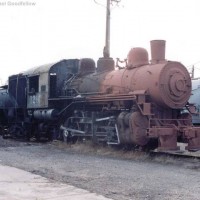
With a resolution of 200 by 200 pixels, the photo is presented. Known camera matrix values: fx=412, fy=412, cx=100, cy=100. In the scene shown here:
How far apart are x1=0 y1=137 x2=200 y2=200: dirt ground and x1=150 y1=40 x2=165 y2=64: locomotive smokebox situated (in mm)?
2987

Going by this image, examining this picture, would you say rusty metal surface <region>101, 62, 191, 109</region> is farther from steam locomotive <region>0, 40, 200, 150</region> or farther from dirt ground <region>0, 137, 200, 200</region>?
dirt ground <region>0, 137, 200, 200</region>

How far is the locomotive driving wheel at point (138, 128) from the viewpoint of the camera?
38.7 ft

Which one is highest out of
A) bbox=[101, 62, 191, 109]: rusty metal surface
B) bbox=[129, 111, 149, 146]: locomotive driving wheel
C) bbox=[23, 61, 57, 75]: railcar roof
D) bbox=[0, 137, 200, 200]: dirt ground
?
bbox=[23, 61, 57, 75]: railcar roof

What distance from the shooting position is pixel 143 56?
13.5m

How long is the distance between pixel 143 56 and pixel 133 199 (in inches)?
310

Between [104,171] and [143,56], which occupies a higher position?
[143,56]

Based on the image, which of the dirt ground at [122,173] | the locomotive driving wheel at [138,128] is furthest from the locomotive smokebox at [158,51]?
the dirt ground at [122,173]

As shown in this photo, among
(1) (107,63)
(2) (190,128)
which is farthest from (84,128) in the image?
(2) (190,128)

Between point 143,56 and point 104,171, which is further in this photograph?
point 143,56

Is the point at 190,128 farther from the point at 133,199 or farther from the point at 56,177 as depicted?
the point at 133,199

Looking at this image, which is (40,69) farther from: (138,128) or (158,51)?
(138,128)

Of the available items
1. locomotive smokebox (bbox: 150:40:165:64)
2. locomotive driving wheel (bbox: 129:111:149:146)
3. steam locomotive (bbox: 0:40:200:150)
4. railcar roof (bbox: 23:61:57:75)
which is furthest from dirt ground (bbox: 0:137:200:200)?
railcar roof (bbox: 23:61:57:75)

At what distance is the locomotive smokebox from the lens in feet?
42.4

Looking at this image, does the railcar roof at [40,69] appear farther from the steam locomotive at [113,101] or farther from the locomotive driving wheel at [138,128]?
the locomotive driving wheel at [138,128]
